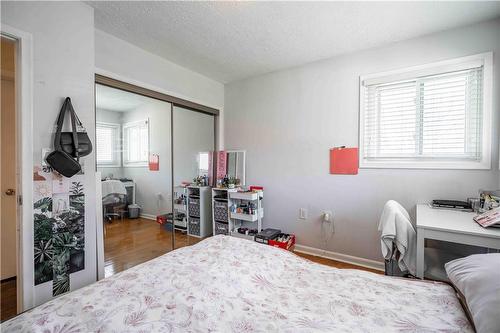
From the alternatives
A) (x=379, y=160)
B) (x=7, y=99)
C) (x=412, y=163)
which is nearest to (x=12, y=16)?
(x=7, y=99)

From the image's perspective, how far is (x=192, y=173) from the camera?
336 centimetres

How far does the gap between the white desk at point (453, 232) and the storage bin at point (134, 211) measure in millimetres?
2772

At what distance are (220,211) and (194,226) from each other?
1.48 feet

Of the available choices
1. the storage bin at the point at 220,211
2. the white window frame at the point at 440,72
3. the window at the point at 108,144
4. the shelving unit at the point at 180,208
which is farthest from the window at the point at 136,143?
the white window frame at the point at 440,72

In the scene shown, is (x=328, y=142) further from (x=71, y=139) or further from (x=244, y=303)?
(x=71, y=139)

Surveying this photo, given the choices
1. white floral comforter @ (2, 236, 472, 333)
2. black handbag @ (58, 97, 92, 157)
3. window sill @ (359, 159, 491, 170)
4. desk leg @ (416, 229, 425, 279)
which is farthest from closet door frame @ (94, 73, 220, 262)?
desk leg @ (416, 229, 425, 279)

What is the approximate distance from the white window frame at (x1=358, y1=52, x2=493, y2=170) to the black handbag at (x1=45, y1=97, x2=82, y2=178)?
2.71 metres

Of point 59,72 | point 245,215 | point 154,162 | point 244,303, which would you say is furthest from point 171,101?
point 244,303

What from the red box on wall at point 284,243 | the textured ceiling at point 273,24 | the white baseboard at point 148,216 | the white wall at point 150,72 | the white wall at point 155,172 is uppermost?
the textured ceiling at point 273,24

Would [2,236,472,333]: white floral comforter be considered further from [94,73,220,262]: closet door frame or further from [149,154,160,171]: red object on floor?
[149,154,160,171]: red object on floor

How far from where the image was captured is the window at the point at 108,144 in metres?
2.25

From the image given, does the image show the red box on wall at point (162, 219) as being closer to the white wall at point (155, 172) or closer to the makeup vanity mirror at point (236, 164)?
the white wall at point (155, 172)

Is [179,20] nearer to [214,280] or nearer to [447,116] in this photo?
[214,280]

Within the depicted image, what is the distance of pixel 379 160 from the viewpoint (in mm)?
2557
